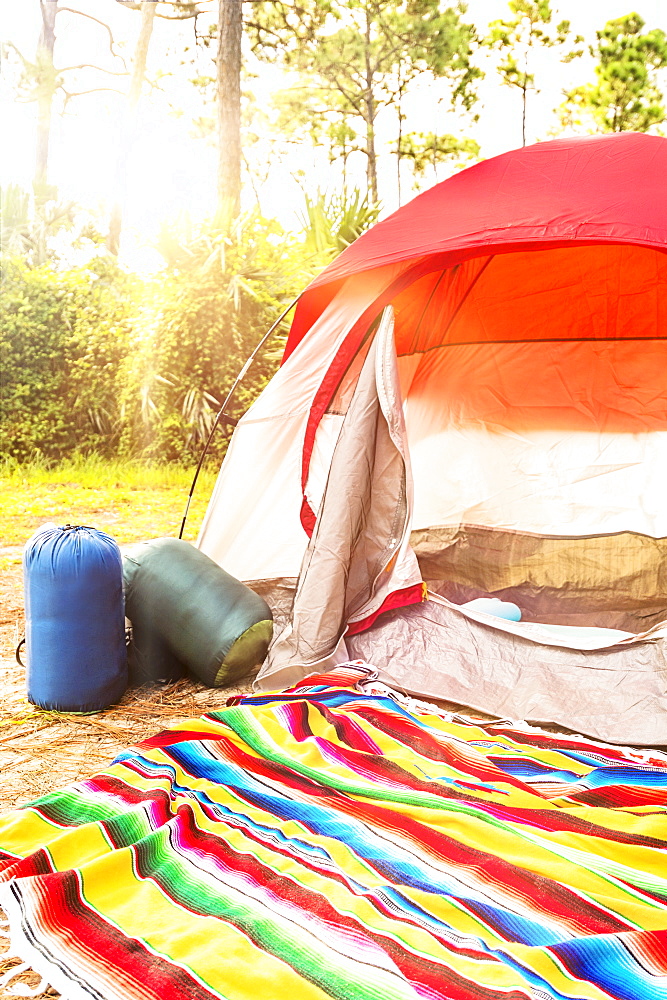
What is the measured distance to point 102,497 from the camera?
578cm

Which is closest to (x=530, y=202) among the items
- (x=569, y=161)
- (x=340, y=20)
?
(x=569, y=161)

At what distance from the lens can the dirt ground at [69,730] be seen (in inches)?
78.5

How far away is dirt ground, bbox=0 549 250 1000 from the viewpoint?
199cm

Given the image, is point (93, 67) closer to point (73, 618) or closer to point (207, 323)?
point (207, 323)

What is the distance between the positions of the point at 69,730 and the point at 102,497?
3.68 meters

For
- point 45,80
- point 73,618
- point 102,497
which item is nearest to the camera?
point 73,618

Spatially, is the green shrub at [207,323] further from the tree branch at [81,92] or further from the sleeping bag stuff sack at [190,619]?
the tree branch at [81,92]

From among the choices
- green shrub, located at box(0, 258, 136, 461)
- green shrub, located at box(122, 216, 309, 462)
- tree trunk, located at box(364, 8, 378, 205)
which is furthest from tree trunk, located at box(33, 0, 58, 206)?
green shrub, located at box(122, 216, 309, 462)

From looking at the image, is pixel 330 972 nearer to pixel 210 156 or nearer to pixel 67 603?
pixel 67 603

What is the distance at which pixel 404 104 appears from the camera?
35.4 feet

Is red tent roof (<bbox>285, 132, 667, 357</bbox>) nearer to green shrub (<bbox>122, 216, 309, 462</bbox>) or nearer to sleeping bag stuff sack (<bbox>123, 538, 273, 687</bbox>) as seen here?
sleeping bag stuff sack (<bbox>123, 538, 273, 687</bbox>)

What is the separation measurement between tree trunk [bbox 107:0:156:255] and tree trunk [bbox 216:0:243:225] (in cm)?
209

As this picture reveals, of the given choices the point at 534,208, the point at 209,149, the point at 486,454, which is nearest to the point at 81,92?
the point at 209,149


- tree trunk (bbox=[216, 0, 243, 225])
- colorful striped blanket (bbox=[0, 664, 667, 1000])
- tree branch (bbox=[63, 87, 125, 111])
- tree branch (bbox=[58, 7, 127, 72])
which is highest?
tree branch (bbox=[58, 7, 127, 72])
